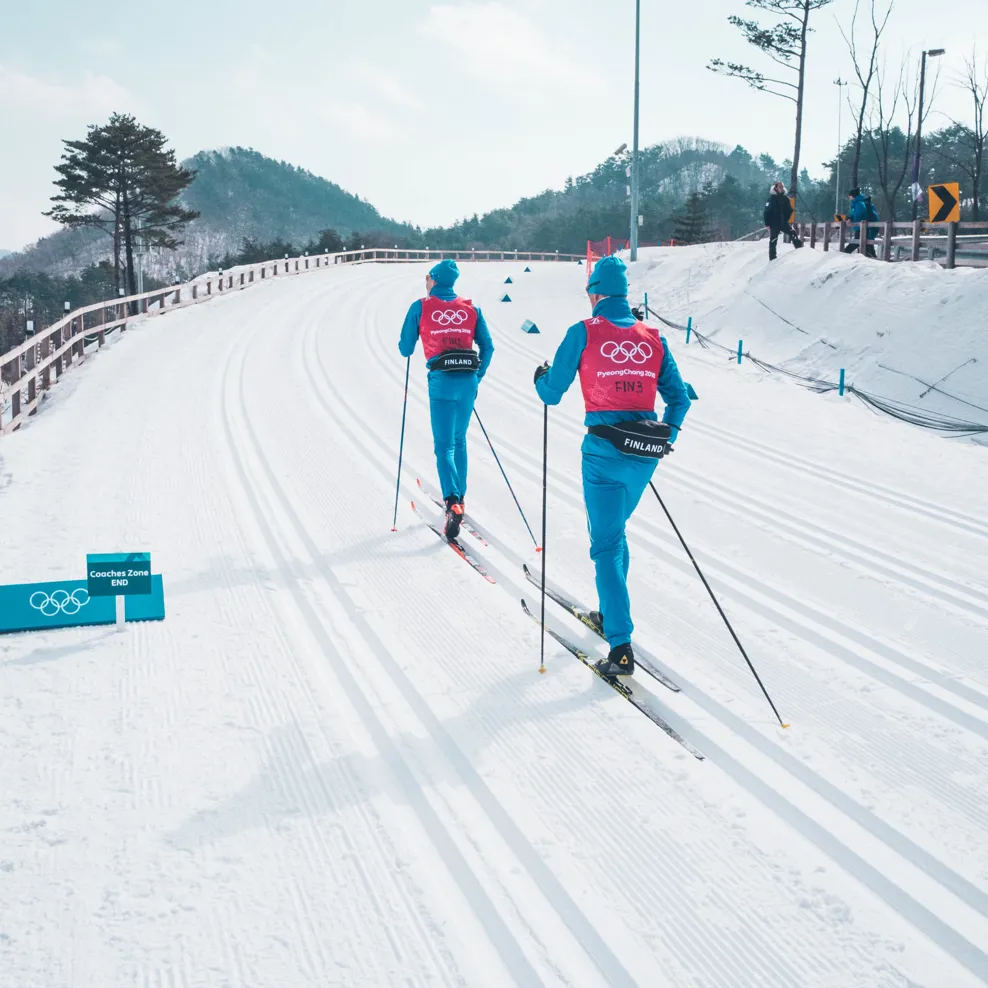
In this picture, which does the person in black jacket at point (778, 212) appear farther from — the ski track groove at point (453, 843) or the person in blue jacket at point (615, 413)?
the ski track groove at point (453, 843)

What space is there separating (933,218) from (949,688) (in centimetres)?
1553

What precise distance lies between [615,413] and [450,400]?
2.81 m

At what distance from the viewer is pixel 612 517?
16.7ft

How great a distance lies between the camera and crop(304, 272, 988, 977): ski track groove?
3.27 metres

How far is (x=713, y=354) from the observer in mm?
18656

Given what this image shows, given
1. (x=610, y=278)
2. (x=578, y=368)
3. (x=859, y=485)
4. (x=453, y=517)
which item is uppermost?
(x=610, y=278)

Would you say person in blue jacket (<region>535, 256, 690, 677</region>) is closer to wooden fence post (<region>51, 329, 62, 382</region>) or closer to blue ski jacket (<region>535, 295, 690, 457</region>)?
blue ski jacket (<region>535, 295, 690, 457</region>)

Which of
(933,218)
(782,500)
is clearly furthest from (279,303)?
(782,500)

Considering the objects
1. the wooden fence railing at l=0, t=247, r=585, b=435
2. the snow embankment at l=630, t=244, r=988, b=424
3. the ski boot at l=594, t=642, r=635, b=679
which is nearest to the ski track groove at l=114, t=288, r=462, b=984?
the ski boot at l=594, t=642, r=635, b=679

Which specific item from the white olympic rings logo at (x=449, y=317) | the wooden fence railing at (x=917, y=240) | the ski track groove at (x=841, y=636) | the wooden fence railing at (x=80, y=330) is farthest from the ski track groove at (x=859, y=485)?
the wooden fence railing at (x=80, y=330)

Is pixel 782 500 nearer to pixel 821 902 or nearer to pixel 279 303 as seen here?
pixel 821 902

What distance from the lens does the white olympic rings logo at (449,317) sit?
751 cm

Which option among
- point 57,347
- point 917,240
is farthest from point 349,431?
point 917,240

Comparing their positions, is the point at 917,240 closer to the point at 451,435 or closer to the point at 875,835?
the point at 451,435
